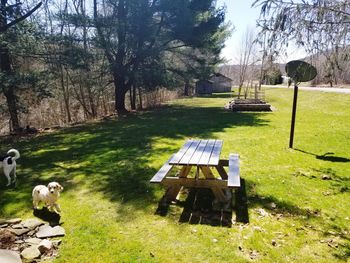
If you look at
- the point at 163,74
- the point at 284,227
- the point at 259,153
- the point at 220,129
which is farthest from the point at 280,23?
the point at 163,74

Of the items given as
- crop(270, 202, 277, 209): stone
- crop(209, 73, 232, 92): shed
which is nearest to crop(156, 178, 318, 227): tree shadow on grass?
crop(270, 202, 277, 209): stone

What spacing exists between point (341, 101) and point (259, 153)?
15482mm

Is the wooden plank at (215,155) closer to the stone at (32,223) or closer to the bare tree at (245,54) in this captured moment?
the stone at (32,223)

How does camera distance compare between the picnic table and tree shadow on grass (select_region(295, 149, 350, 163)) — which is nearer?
the picnic table

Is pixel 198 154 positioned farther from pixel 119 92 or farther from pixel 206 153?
pixel 119 92

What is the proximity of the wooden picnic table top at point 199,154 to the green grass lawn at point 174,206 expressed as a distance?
813 millimetres

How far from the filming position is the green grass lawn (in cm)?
382

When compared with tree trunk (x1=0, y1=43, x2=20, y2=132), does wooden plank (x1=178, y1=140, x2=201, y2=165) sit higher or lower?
lower

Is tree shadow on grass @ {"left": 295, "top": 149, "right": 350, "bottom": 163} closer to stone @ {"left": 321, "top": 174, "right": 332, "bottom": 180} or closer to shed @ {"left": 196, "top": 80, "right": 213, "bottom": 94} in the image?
stone @ {"left": 321, "top": 174, "right": 332, "bottom": 180}

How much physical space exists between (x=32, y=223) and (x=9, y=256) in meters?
0.99

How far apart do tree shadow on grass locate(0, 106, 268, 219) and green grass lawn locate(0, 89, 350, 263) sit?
27mm

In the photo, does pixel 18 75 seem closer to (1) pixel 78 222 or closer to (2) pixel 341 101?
(1) pixel 78 222

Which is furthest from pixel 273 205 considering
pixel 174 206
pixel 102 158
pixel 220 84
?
pixel 220 84

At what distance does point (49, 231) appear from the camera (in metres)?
4.23
